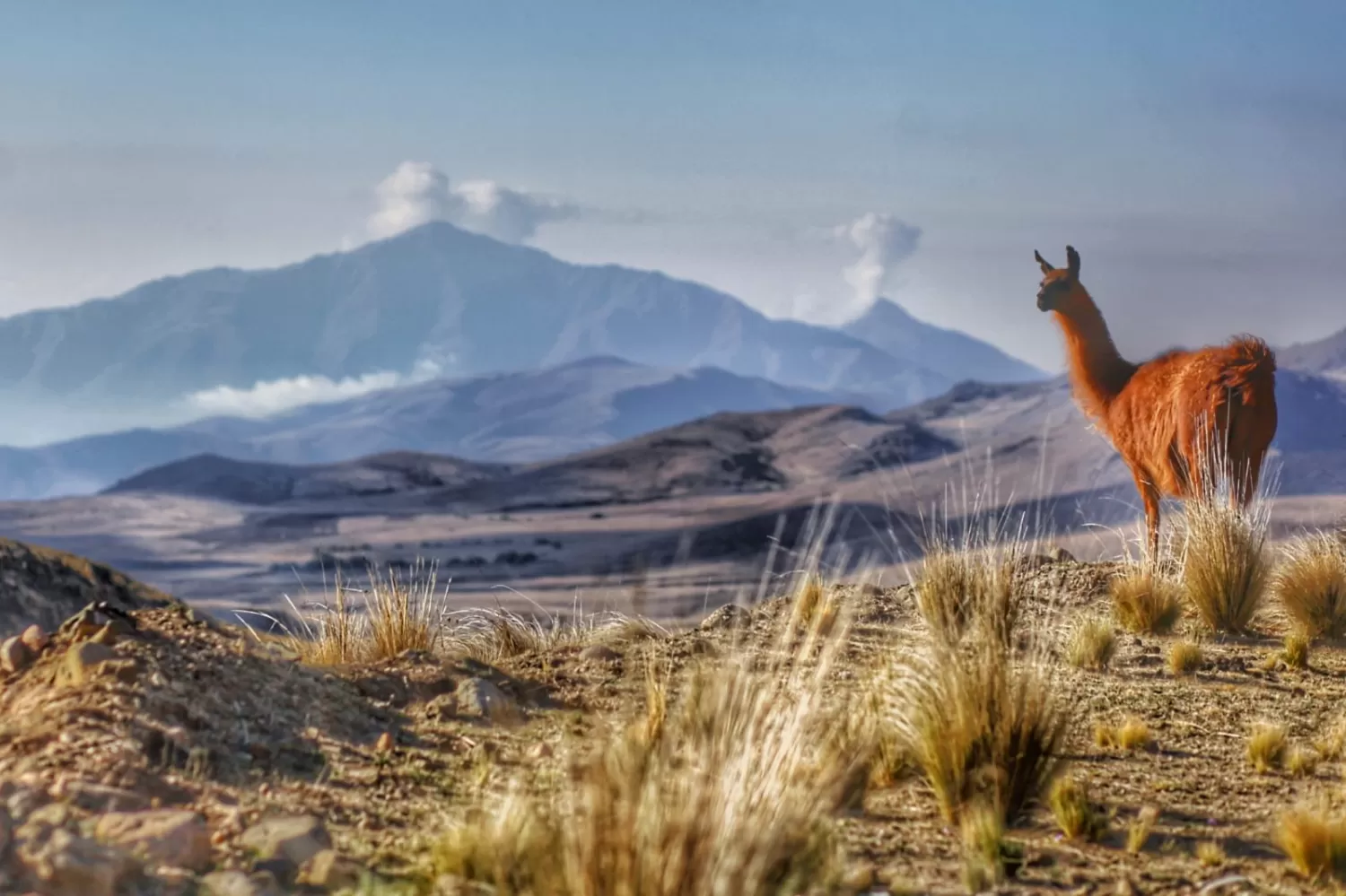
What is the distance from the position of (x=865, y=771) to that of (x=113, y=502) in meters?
108

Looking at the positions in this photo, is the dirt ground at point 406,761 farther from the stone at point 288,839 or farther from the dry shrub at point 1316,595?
the dry shrub at point 1316,595

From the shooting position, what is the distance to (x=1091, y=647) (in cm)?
760

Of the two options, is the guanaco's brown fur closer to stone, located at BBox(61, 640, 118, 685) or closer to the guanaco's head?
the guanaco's head

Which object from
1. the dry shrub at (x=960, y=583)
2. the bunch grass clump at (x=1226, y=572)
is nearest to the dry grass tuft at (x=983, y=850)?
the dry shrub at (x=960, y=583)

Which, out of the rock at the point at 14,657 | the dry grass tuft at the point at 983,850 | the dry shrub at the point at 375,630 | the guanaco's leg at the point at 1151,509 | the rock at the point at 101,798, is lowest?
the dry grass tuft at the point at 983,850

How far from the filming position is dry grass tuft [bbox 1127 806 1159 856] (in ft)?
14.4

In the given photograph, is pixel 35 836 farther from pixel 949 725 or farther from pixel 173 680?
pixel 949 725

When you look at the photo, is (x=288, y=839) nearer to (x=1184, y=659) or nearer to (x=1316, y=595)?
(x=1184, y=659)

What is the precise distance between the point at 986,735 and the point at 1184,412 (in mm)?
6561

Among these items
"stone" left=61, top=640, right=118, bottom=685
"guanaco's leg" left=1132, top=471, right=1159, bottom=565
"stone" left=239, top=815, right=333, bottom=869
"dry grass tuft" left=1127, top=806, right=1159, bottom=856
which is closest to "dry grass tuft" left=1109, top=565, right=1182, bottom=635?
"guanaco's leg" left=1132, top=471, right=1159, bottom=565

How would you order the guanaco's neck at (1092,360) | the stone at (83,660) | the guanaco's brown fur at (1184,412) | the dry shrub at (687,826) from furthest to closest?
the guanaco's neck at (1092,360) → the guanaco's brown fur at (1184,412) → the stone at (83,660) → the dry shrub at (687,826)

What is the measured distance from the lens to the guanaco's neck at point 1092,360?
40.2 feet

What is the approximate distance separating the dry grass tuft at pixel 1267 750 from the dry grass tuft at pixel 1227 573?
3441 millimetres

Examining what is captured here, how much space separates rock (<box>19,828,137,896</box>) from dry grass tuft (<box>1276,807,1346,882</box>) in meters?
3.65
